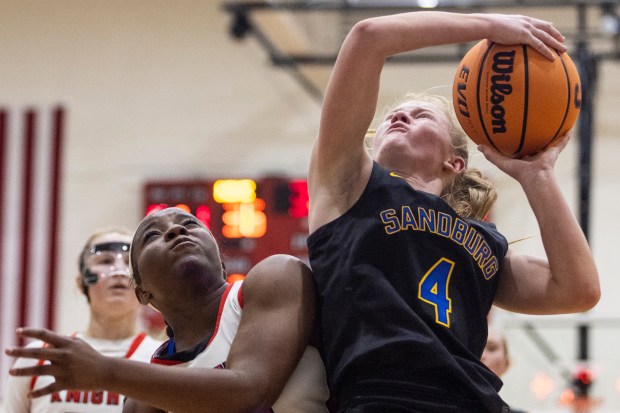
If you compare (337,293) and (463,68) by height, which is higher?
(463,68)

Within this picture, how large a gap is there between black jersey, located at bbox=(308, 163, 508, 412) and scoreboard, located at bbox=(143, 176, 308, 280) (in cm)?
604

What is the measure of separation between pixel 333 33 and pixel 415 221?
6.29m

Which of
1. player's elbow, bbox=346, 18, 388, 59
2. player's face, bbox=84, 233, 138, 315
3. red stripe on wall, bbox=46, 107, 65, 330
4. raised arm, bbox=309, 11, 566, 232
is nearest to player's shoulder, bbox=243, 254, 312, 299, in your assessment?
raised arm, bbox=309, 11, 566, 232

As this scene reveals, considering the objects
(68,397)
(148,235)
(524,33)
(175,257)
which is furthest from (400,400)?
(68,397)

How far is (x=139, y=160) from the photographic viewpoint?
9844 mm

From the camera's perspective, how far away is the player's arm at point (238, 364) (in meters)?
1.99

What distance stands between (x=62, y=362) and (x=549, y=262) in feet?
4.12

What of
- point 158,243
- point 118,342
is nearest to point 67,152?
point 118,342

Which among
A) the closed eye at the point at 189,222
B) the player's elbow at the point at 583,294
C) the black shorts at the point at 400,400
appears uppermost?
the closed eye at the point at 189,222

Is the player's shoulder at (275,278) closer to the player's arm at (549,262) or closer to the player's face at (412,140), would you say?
the player's face at (412,140)

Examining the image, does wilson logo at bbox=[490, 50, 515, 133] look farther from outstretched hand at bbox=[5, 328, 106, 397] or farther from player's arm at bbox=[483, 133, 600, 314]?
outstretched hand at bbox=[5, 328, 106, 397]

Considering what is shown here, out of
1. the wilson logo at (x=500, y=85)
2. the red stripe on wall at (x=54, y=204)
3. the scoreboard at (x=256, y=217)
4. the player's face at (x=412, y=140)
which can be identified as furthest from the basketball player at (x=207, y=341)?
the red stripe on wall at (x=54, y=204)

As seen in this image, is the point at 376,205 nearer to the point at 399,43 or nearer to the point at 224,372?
the point at 399,43

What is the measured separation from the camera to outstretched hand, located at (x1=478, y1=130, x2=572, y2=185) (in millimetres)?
2543
